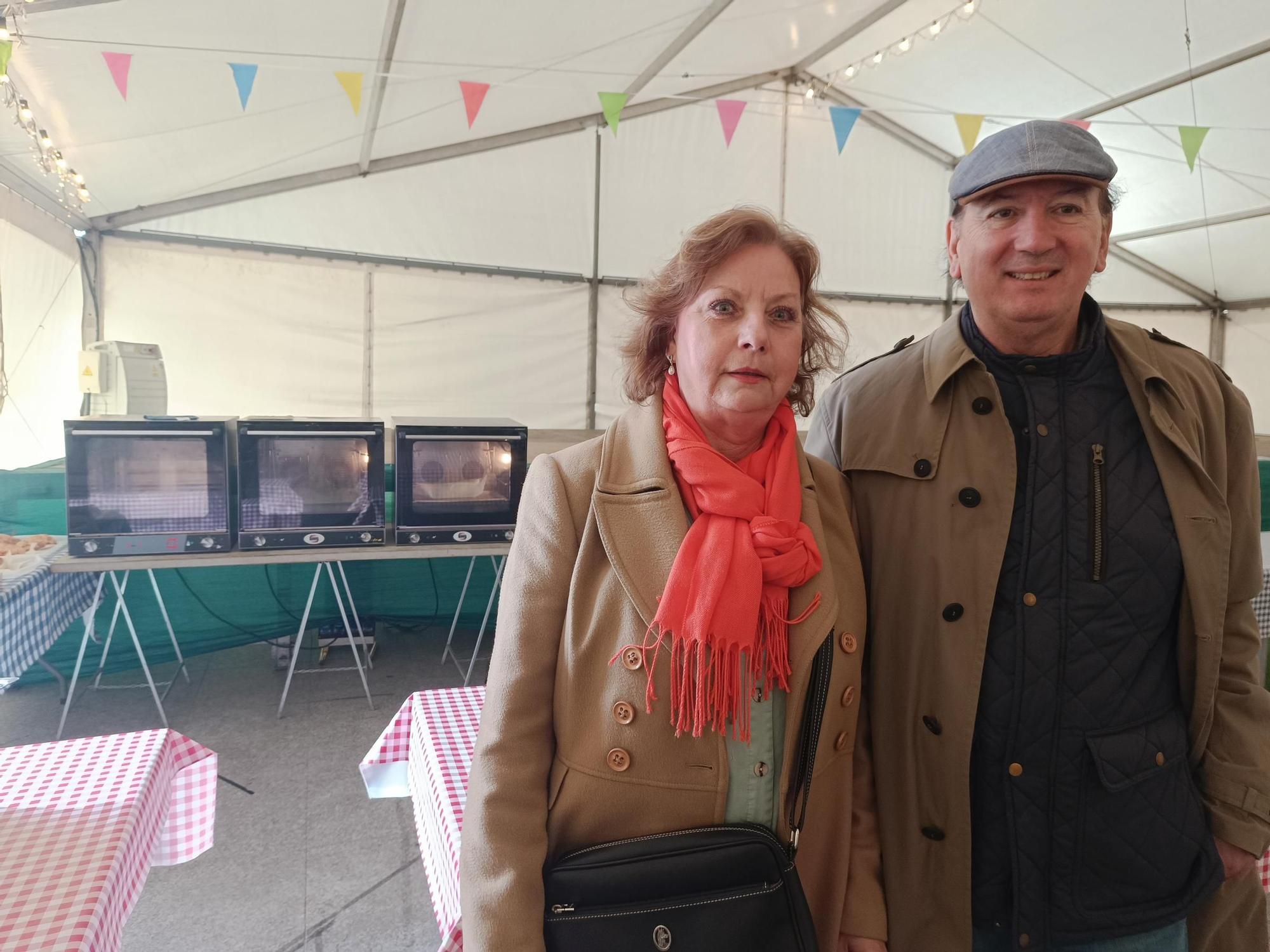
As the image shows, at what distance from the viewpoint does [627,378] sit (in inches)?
56.4

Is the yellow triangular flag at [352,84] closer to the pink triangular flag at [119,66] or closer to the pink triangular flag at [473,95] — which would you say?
the pink triangular flag at [473,95]

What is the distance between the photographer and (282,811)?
310cm

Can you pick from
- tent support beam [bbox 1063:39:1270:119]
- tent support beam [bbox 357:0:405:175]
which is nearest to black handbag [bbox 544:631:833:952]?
tent support beam [bbox 357:0:405:175]

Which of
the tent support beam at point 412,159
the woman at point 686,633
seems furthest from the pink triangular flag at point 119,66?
the woman at point 686,633

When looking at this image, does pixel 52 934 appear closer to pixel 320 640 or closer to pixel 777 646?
pixel 777 646

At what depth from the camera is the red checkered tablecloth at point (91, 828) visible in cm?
119

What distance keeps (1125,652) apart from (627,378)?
91cm

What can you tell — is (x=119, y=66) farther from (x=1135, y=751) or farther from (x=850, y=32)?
(x=850, y=32)

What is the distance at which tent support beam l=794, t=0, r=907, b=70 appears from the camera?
712 centimetres

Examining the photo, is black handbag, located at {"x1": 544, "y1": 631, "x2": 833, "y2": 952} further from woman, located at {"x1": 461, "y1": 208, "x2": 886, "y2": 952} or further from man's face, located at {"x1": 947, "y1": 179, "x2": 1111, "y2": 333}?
man's face, located at {"x1": 947, "y1": 179, "x2": 1111, "y2": 333}

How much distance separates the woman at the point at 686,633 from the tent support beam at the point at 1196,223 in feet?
35.1

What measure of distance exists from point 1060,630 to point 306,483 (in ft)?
11.0

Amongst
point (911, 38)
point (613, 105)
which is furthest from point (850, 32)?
point (613, 105)

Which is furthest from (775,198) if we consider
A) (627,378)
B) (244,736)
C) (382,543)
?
(627,378)
